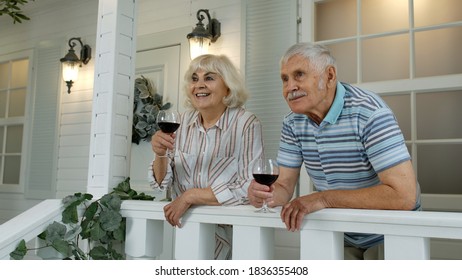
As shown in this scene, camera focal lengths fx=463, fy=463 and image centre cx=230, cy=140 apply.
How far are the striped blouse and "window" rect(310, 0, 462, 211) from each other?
1398 millimetres

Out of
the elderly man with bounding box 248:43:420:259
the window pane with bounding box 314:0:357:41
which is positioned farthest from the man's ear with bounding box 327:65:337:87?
the window pane with bounding box 314:0:357:41

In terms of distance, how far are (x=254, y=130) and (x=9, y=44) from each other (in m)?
4.78

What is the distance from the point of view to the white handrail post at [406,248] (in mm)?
1213

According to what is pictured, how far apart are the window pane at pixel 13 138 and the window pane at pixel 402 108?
4312mm

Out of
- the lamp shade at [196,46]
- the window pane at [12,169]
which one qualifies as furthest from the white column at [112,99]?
the window pane at [12,169]

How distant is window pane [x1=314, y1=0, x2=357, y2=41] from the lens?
3.37m

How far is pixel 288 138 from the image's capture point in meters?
1.85

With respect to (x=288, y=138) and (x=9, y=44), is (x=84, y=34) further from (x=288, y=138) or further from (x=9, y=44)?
(x=288, y=138)

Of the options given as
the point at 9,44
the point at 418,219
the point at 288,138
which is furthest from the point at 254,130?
the point at 9,44

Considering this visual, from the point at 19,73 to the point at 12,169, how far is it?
120 cm

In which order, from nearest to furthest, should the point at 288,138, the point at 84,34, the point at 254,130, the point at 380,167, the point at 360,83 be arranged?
the point at 380,167 → the point at 288,138 → the point at 254,130 → the point at 360,83 → the point at 84,34

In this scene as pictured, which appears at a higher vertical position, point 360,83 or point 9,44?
point 9,44
